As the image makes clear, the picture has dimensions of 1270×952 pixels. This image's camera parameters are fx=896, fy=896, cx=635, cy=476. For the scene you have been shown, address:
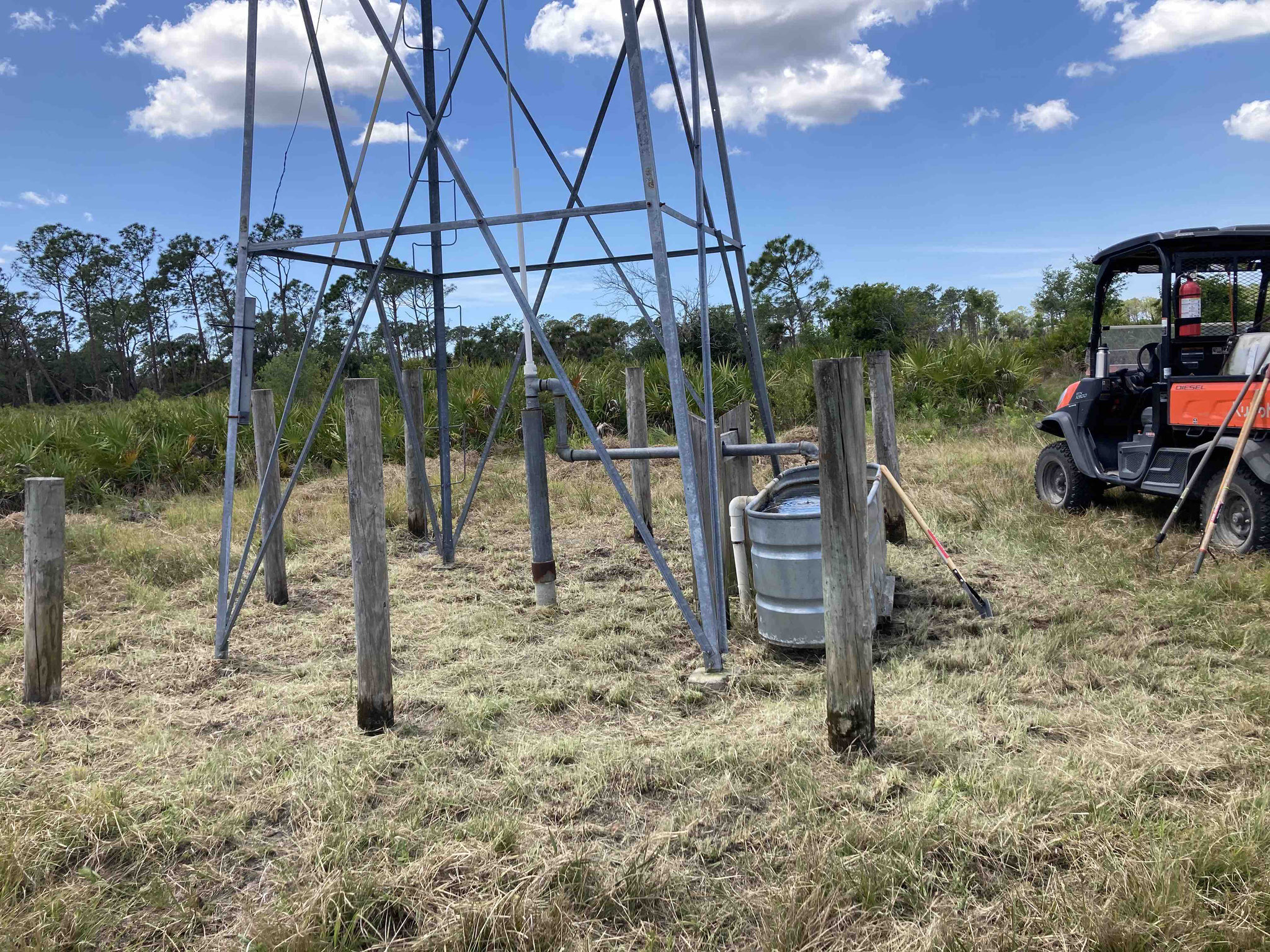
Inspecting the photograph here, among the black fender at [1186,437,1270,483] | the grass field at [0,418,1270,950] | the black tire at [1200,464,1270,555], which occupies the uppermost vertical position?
the black fender at [1186,437,1270,483]

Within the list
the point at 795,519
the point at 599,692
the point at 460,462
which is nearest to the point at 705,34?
the point at 795,519

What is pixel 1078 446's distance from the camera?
7.87 meters

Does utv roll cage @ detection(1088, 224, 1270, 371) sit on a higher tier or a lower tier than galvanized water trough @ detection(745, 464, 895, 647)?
higher

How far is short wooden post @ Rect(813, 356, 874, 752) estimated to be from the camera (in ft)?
11.0

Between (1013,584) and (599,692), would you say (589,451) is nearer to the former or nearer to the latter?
(599,692)

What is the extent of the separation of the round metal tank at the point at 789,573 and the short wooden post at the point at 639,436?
127 inches

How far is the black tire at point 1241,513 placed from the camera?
6012 millimetres

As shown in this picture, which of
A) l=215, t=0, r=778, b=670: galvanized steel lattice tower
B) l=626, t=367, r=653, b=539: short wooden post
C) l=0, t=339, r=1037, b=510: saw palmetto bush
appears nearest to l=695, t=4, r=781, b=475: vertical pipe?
l=215, t=0, r=778, b=670: galvanized steel lattice tower

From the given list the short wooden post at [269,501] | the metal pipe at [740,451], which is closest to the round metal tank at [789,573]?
the metal pipe at [740,451]

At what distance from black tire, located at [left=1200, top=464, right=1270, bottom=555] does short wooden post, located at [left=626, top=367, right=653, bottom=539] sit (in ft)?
14.1

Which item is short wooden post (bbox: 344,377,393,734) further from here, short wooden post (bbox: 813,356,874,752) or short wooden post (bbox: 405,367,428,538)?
short wooden post (bbox: 405,367,428,538)

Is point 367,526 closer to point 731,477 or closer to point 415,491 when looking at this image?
point 731,477

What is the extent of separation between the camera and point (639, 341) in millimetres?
26141

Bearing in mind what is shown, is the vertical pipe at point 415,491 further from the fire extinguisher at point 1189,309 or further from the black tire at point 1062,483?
the fire extinguisher at point 1189,309
